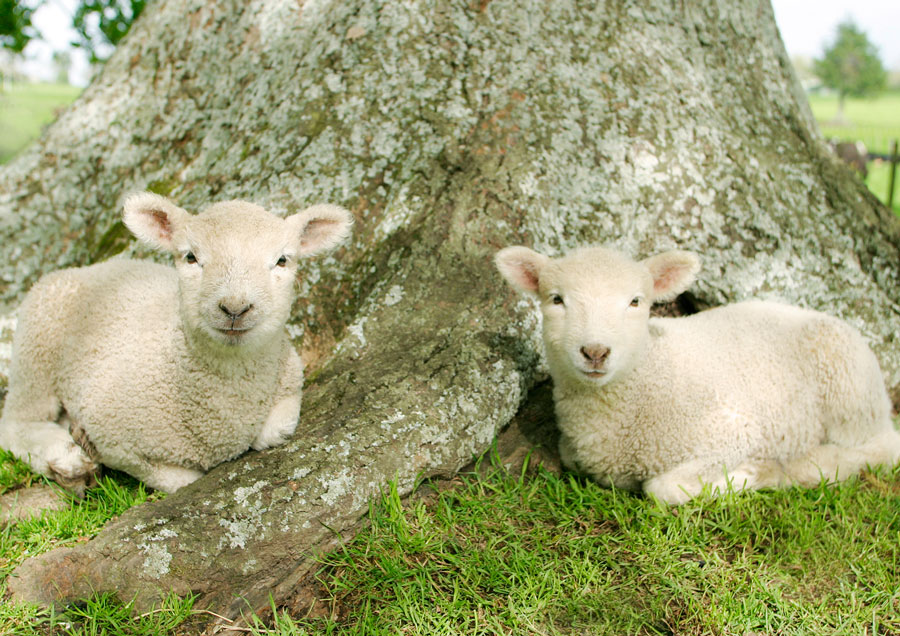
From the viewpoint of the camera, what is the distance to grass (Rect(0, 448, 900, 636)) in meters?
2.82

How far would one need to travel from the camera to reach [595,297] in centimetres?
341

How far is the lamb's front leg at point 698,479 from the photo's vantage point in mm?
3564

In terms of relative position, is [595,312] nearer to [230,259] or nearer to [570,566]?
[570,566]

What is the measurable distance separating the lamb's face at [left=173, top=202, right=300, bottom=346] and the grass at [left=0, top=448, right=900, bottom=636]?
3.16 ft

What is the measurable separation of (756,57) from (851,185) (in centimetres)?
112

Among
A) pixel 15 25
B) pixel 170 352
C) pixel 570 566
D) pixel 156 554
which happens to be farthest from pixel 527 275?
pixel 15 25

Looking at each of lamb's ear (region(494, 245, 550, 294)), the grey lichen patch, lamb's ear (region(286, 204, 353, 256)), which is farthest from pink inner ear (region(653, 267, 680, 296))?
the grey lichen patch

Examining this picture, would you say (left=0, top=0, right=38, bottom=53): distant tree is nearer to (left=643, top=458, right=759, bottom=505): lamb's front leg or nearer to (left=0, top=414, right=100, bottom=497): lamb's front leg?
(left=0, top=414, right=100, bottom=497): lamb's front leg

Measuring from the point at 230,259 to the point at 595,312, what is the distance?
5.46 feet

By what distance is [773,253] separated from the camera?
14.8ft

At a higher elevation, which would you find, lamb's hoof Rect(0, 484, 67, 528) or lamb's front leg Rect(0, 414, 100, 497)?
lamb's front leg Rect(0, 414, 100, 497)

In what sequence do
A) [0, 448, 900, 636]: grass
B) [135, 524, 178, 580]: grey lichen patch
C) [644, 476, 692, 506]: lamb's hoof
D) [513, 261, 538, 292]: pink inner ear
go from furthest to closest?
[513, 261, 538, 292]: pink inner ear
[644, 476, 692, 506]: lamb's hoof
[0, 448, 900, 636]: grass
[135, 524, 178, 580]: grey lichen patch

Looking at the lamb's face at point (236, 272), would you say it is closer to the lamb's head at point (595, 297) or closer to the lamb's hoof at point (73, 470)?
the lamb's hoof at point (73, 470)

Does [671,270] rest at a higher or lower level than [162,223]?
lower
